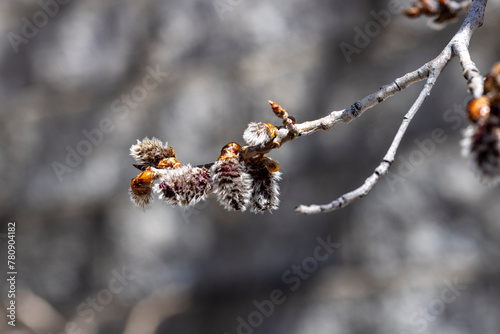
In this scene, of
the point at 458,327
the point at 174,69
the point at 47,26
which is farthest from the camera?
the point at 47,26

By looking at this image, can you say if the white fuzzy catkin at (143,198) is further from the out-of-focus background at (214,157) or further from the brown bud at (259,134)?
the out-of-focus background at (214,157)

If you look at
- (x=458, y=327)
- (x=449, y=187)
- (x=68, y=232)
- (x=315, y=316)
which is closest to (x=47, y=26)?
(x=68, y=232)

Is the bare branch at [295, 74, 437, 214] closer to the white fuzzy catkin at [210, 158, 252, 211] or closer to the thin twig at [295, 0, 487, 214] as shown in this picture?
the thin twig at [295, 0, 487, 214]

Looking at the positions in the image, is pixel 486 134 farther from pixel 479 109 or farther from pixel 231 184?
pixel 231 184

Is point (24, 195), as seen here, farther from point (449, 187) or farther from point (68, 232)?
point (449, 187)

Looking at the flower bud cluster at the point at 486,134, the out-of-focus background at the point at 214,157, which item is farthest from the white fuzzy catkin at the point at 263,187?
the out-of-focus background at the point at 214,157

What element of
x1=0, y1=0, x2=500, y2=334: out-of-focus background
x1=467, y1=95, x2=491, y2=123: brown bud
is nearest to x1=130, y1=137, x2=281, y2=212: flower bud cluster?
x1=467, y1=95, x2=491, y2=123: brown bud

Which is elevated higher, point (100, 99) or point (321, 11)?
point (100, 99)
